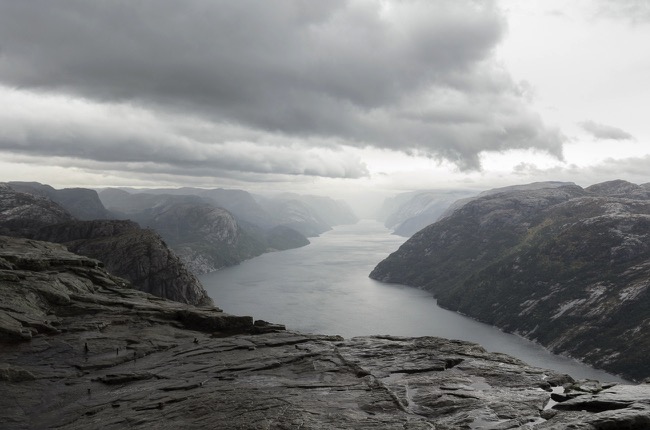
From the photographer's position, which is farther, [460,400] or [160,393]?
[160,393]

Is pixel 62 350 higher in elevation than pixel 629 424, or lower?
lower

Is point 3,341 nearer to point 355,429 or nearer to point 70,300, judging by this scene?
point 70,300

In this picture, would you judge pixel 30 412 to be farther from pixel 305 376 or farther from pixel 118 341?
pixel 305 376

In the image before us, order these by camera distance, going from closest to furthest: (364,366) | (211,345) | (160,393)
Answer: (160,393) → (364,366) → (211,345)

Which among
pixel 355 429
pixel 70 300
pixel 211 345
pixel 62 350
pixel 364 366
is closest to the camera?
pixel 355 429

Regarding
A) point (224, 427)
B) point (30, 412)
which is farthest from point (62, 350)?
point (224, 427)

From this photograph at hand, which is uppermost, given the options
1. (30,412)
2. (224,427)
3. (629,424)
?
(629,424)
